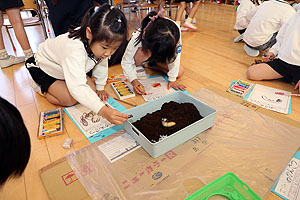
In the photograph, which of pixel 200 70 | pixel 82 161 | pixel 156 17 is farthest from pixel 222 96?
pixel 82 161

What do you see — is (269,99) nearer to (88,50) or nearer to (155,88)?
(155,88)

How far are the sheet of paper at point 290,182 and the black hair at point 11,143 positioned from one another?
2.45 ft

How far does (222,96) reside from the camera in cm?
112

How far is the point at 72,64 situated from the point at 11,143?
514mm

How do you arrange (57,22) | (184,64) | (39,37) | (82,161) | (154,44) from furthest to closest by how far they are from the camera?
(39,37) → (184,64) → (57,22) → (154,44) → (82,161)

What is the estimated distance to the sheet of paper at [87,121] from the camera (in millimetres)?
906

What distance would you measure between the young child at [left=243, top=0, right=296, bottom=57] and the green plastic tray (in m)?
1.43

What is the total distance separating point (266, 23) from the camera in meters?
1.58

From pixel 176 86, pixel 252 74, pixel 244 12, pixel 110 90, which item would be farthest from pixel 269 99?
pixel 244 12

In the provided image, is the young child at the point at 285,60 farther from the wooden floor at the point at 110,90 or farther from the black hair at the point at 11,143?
the black hair at the point at 11,143

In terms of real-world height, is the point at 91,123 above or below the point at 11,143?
below

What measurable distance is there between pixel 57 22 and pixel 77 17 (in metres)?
0.15

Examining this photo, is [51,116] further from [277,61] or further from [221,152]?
[277,61]

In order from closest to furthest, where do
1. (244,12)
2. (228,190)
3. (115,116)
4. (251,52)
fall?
(228,190) < (115,116) < (251,52) < (244,12)
